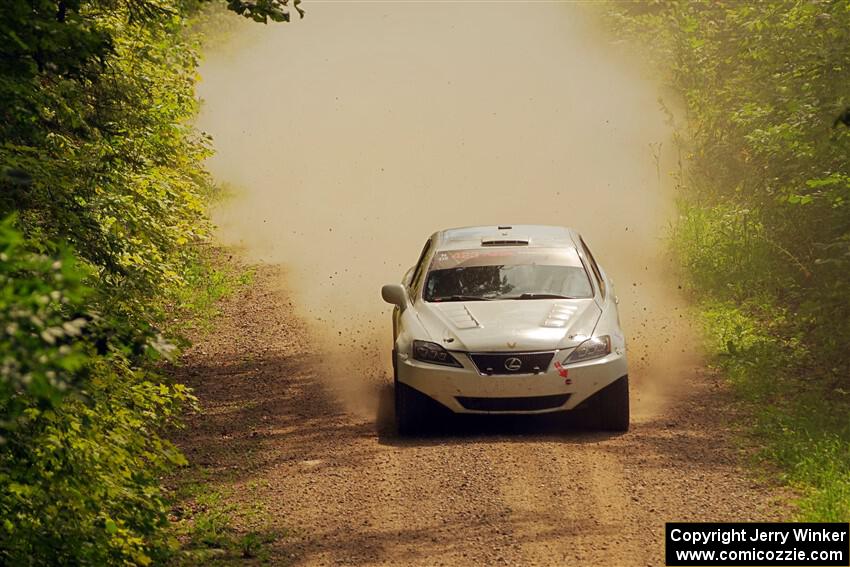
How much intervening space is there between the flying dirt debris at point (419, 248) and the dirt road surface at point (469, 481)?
0.03 meters

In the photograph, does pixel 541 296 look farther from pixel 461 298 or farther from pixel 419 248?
pixel 419 248

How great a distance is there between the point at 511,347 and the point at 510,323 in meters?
0.40

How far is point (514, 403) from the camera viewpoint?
10500 mm

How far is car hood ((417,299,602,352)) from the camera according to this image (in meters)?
10.5

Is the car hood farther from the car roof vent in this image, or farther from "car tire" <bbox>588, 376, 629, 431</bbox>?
the car roof vent

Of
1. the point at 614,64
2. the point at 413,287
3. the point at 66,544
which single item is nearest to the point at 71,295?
the point at 66,544

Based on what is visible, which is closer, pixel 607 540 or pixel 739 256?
pixel 607 540

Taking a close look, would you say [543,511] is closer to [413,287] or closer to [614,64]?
[413,287]

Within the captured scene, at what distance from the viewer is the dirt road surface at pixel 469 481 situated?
26.2 ft

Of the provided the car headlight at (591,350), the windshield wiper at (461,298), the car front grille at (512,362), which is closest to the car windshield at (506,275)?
the windshield wiper at (461,298)

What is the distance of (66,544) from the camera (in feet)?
19.8

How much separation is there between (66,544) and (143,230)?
17.7 ft

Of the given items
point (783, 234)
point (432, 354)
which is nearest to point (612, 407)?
point (432, 354)

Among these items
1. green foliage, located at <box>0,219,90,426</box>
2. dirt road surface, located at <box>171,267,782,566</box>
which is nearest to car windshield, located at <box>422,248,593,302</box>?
dirt road surface, located at <box>171,267,782,566</box>
